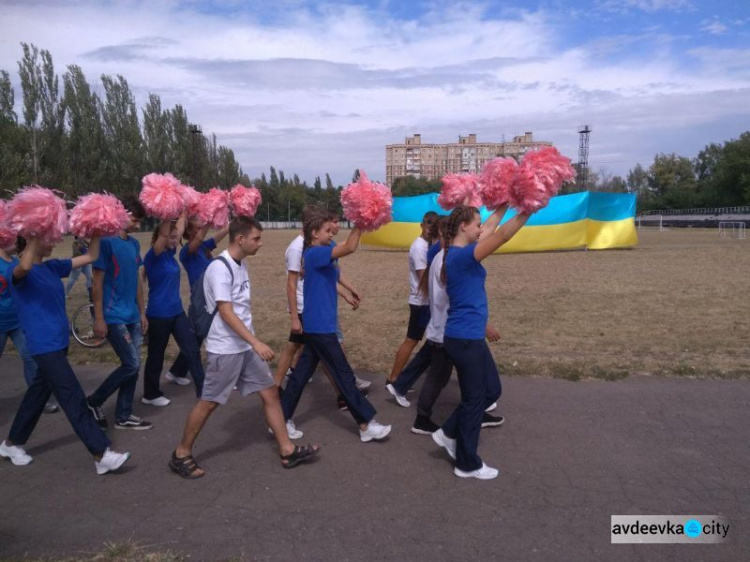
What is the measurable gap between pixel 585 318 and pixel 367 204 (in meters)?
→ 6.38

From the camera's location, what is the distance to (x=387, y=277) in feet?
53.6

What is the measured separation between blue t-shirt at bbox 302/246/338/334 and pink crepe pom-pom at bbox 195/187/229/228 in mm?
1197

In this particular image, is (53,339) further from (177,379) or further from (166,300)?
(177,379)

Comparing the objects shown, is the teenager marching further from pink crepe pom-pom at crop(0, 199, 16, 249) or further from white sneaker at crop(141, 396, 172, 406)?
pink crepe pom-pom at crop(0, 199, 16, 249)

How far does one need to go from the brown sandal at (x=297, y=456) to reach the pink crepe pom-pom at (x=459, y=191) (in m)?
2.58

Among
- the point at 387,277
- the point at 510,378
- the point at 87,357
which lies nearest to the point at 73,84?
the point at 387,277

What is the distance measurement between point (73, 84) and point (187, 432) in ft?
166

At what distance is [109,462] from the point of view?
→ 416cm

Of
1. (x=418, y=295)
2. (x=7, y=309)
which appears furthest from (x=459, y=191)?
(x=7, y=309)

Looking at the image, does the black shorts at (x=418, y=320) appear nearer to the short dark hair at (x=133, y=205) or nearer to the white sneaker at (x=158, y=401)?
the white sneaker at (x=158, y=401)

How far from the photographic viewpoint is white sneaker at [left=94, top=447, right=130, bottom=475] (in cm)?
416

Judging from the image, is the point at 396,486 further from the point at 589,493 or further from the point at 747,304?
the point at 747,304

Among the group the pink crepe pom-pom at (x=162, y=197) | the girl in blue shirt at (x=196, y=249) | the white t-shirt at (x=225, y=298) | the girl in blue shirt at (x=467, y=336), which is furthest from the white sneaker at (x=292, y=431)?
the pink crepe pom-pom at (x=162, y=197)

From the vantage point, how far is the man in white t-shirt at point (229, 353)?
412 centimetres
